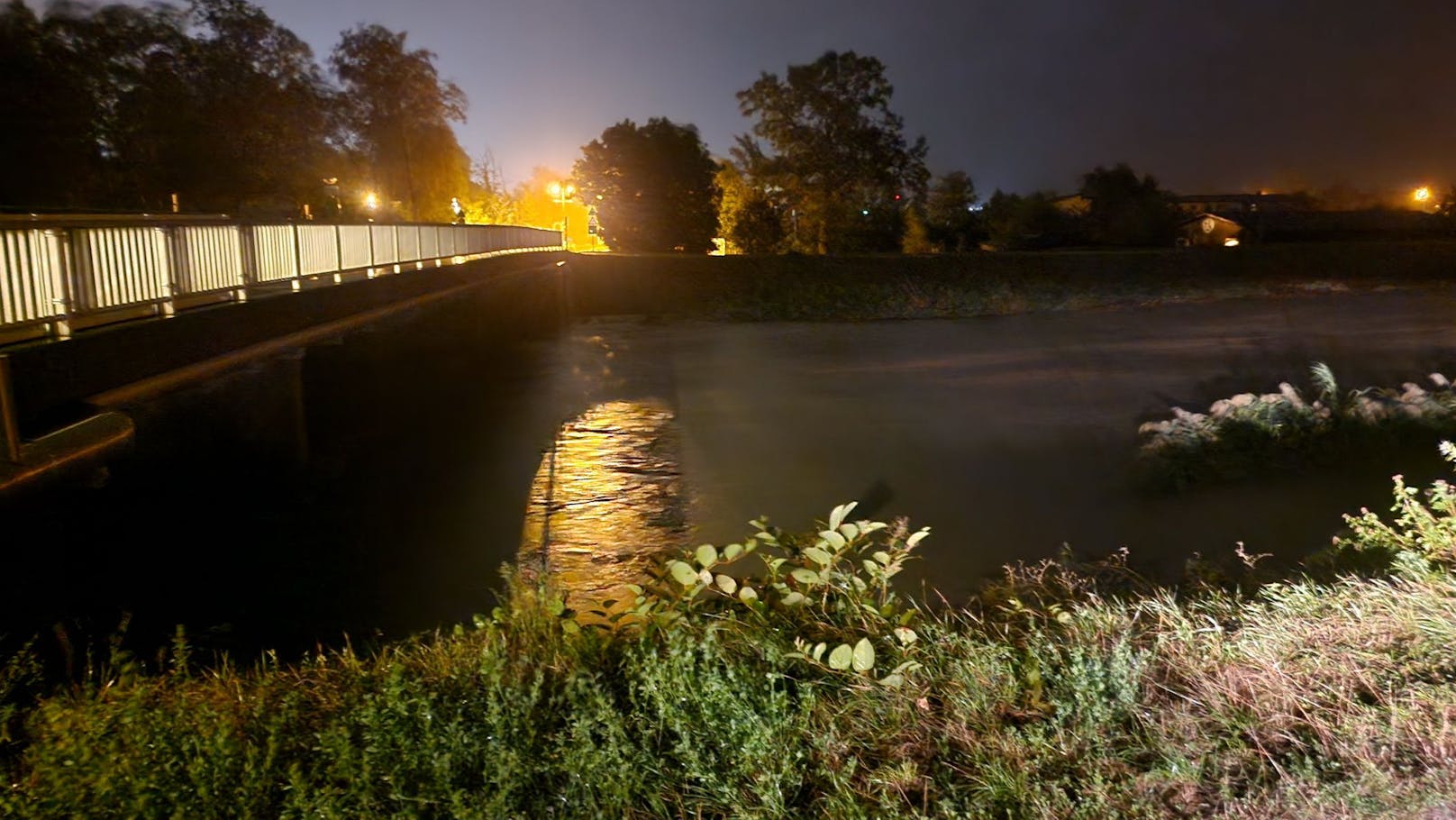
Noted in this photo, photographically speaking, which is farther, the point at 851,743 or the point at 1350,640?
the point at 1350,640

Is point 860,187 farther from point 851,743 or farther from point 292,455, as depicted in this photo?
point 851,743

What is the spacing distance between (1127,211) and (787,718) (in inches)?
2452

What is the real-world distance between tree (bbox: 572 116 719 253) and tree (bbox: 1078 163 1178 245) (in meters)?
20.3

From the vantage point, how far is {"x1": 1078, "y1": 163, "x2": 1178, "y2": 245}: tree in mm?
61250

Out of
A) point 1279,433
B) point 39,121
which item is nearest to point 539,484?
point 1279,433

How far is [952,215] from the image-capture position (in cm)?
6562

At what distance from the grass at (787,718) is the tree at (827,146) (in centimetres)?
6429

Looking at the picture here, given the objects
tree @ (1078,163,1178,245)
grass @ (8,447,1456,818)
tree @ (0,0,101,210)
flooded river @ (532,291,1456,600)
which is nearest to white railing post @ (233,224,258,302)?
flooded river @ (532,291,1456,600)

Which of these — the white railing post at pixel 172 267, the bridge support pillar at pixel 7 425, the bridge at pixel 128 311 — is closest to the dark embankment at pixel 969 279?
the bridge at pixel 128 311

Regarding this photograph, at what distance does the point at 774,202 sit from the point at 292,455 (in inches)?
2500

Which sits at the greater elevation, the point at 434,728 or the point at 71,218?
the point at 71,218

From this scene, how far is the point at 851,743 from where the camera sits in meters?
4.12

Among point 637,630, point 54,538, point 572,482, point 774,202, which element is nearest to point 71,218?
point 54,538

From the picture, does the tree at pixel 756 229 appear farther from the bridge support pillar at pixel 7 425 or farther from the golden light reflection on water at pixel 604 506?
the bridge support pillar at pixel 7 425
